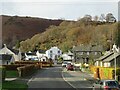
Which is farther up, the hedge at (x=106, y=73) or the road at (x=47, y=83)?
the hedge at (x=106, y=73)

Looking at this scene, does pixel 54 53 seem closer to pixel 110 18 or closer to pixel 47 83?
pixel 110 18

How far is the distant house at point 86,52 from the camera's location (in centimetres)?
13638

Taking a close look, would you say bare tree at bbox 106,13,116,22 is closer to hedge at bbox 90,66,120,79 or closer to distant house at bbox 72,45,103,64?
distant house at bbox 72,45,103,64

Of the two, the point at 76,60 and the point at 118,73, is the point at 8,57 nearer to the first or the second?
the point at 76,60

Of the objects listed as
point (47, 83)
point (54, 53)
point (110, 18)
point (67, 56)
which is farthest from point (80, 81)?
point (110, 18)

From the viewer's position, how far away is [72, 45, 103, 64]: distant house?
136375mm

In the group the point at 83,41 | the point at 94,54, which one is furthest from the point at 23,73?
the point at 83,41

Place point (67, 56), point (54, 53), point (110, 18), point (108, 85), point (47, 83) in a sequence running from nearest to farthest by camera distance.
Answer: point (108, 85)
point (47, 83)
point (67, 56)
point (54, 53)
point (110, 18)

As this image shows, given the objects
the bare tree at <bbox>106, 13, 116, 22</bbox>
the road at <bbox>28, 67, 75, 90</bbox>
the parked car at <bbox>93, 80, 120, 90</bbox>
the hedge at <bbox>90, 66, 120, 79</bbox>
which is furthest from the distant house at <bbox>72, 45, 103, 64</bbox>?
the parked car at <bbox>93, 80, 120, 90</bbox>

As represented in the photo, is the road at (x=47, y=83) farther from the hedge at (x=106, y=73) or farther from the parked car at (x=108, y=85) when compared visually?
the parked car at (x=108, y=85)

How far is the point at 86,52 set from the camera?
145m

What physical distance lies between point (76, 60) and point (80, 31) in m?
34.2

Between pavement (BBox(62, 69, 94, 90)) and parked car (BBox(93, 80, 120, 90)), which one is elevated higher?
parked car (BBox(93, 80, 120, 90))

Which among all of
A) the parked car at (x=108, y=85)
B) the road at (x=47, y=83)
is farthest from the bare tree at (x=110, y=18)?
the parked car at (x=108, y=85)
